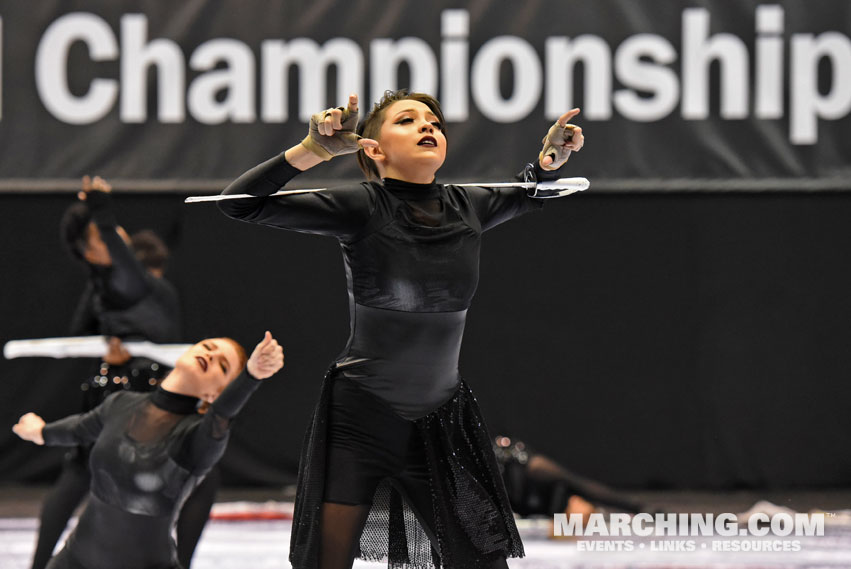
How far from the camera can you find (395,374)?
8.17 ft

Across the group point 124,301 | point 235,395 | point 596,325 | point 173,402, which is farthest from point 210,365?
point 596,325

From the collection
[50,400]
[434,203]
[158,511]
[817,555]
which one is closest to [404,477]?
[434,203]

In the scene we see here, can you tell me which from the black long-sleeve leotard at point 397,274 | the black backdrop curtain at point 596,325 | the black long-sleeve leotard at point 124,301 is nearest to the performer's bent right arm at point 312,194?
the black long-sleeve leotard at point 397,274

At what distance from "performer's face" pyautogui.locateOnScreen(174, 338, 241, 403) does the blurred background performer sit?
60cm

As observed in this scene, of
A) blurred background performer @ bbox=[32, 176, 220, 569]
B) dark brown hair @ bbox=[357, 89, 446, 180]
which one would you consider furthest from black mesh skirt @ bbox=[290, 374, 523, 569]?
blurred background performer @ bbox=[32, 176, 220, 569]

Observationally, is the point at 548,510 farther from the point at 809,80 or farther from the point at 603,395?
the point at 809,80

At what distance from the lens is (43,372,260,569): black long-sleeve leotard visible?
303cm

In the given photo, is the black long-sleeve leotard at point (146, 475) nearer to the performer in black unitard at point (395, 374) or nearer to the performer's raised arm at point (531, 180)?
the performer in black unitard at point (395, 374)

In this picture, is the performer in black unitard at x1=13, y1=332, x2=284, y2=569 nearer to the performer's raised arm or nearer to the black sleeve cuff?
the black sleeve cuff

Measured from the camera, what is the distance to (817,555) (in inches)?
175

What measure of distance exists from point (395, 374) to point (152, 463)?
38.0 inches

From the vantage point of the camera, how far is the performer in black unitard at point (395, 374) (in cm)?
242

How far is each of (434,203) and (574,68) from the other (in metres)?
3.91

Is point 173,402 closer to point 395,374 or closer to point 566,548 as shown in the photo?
point 395,374
